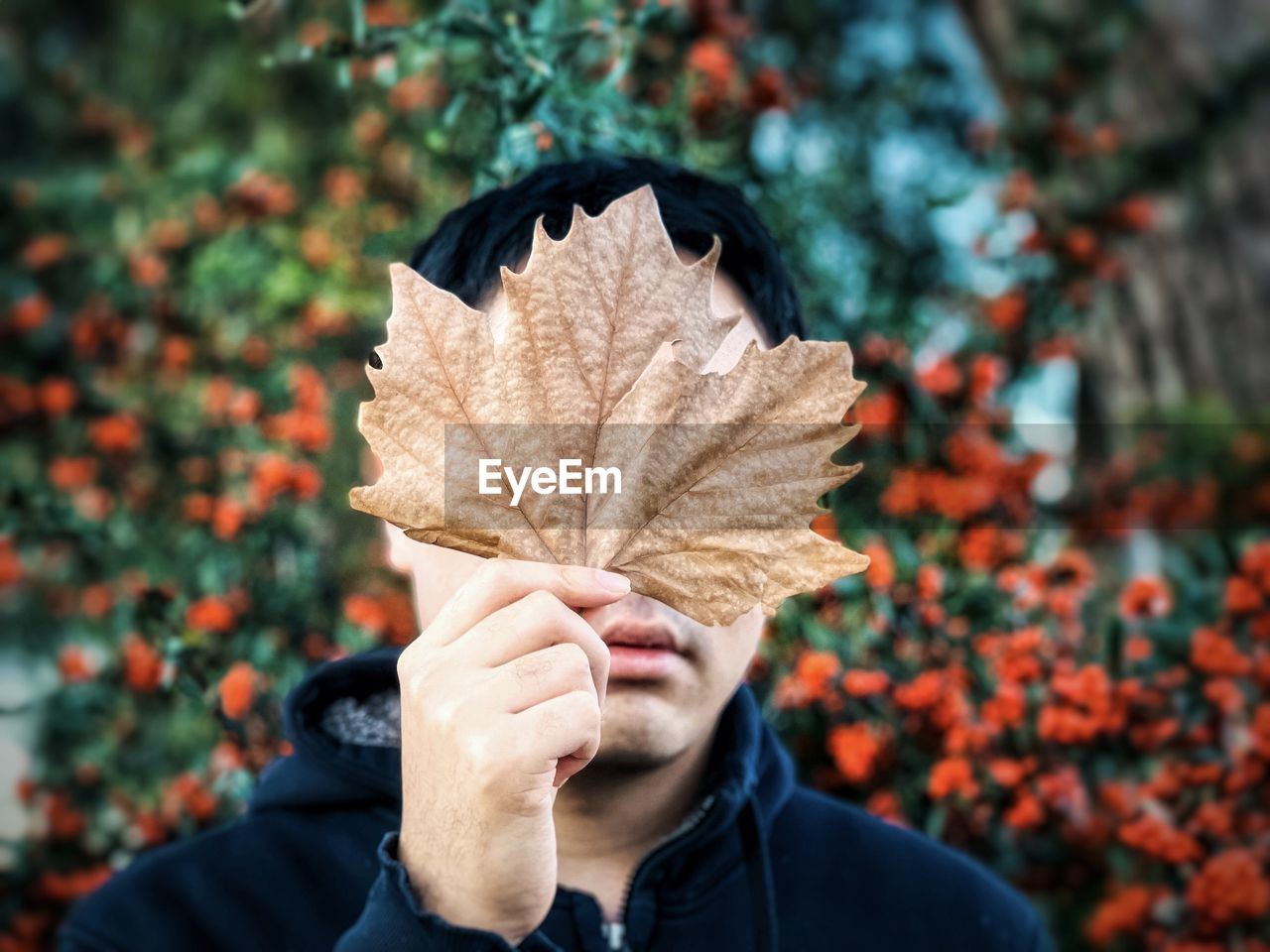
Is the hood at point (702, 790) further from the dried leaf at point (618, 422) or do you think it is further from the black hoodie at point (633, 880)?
the dried leaf at point (618, 422)

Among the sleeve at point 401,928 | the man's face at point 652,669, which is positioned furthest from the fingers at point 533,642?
the man's face at point 652,669

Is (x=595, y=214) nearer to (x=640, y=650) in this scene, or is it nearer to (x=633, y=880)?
(x=640, y=650)

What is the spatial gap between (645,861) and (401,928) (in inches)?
21.4

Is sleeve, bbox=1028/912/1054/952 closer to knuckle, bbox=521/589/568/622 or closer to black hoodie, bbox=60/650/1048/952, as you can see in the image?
black hoodie, bbox=60/650/1048/952

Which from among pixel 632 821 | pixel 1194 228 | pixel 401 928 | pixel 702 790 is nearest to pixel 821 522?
pixel 702 790

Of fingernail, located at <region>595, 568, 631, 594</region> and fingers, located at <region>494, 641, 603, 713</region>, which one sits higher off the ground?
fingernail, located at <region>595, 568, 631, 594</region>

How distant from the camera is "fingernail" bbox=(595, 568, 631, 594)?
90 cm

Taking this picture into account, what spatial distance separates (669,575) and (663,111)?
1.58m

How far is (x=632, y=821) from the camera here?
151cm

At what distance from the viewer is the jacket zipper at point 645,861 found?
4.79 ft

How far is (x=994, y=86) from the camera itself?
3939mm

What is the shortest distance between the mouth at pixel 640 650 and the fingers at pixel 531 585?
38cm

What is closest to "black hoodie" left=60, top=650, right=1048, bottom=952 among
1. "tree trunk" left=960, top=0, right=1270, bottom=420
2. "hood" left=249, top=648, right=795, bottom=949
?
"hood" left=249, top=648, right=795, bottom=949

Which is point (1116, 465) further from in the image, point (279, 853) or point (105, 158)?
point (105, 158)
